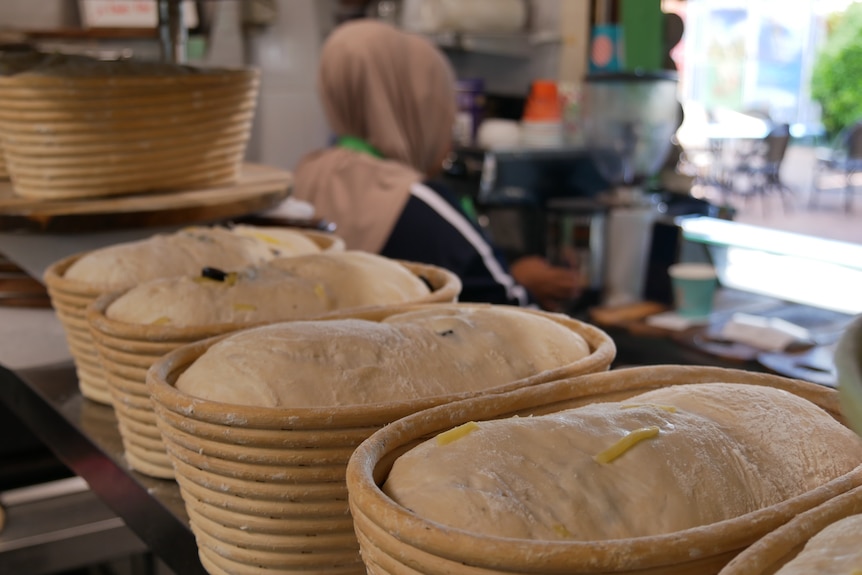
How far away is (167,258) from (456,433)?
870 mm

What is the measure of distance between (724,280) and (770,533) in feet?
7.37

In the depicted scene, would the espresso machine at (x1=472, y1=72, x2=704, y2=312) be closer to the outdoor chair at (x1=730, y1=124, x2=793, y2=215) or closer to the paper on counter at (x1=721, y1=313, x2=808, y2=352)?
the paper on counter at (x1=721, y1=313, x2=808, y2=352)

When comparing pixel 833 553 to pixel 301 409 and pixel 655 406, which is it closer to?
pixel 655 406

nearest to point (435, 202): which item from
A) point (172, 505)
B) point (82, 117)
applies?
point (82, 117)

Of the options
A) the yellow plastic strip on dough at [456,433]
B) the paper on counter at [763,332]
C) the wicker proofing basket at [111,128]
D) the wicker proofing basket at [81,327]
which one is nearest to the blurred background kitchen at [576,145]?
the paper on counter at [763,332]

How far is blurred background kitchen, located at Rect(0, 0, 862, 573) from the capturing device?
236 cm

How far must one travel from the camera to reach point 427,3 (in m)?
4.52

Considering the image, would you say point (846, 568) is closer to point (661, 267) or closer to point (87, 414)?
point (87, 414)

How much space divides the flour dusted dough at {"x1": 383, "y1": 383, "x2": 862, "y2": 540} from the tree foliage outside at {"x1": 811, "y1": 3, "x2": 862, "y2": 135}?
13321mm

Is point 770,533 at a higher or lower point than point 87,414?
higher

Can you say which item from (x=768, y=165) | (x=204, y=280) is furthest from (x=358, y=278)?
(x=768, y=165)

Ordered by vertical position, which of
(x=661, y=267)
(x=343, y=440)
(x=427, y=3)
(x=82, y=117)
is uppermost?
(x=427, y=3)

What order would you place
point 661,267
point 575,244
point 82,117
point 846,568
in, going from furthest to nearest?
point 575,244, point 661,267, point 82,117, point 846,568

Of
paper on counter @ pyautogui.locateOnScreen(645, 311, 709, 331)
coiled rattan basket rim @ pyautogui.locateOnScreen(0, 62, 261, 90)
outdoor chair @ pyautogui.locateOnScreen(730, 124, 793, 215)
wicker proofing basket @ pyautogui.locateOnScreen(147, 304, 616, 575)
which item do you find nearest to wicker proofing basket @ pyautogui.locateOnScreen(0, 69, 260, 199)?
coiled rattan basket rim @ pyautogui.locateOnScreen(0, 62, 261, 90)
